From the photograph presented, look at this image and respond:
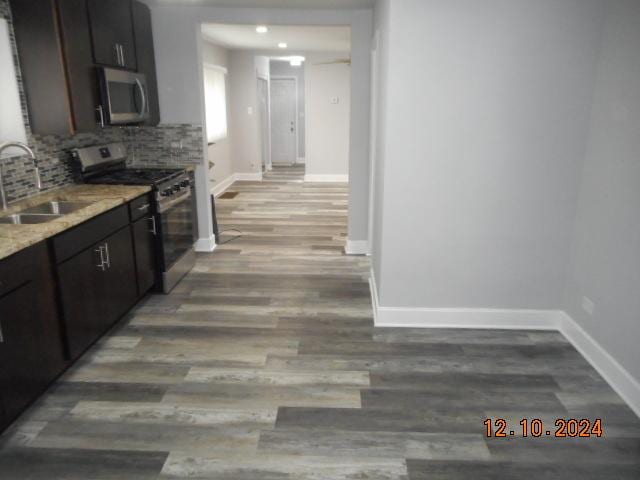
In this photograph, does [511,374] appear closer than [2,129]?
Yes

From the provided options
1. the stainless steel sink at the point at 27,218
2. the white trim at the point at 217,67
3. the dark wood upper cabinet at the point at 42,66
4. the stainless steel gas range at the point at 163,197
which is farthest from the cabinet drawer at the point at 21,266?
the white trim at the point at 217,67

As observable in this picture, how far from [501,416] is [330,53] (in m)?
7.78

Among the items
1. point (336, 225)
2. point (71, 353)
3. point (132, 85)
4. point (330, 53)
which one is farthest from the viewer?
point (330, 53)

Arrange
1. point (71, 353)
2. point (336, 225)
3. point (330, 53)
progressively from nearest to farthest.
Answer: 1. point (71, 353)
2. point (336, 225)
3. point (330, 53)

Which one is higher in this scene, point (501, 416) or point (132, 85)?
point (132, 85)

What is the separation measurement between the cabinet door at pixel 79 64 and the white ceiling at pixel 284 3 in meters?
1.24

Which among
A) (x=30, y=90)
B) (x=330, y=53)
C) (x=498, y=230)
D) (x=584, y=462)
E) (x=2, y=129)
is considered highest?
(x=330, y=53)

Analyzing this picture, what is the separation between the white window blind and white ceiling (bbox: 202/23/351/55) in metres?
0.49

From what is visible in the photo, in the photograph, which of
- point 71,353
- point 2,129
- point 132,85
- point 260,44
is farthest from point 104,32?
point 260,44

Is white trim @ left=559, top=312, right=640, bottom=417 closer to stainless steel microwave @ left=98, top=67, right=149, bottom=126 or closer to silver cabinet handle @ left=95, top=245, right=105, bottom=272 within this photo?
silver cabinet handle @ left=95, top=245, right=105, bottom=272

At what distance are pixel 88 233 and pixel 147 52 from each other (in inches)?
87.3

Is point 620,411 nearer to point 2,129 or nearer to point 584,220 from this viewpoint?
point 584,220

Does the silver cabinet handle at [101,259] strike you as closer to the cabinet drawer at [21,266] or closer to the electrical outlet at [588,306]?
the cabinet drawer at [21,266]

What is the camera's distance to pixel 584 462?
2.01 m
